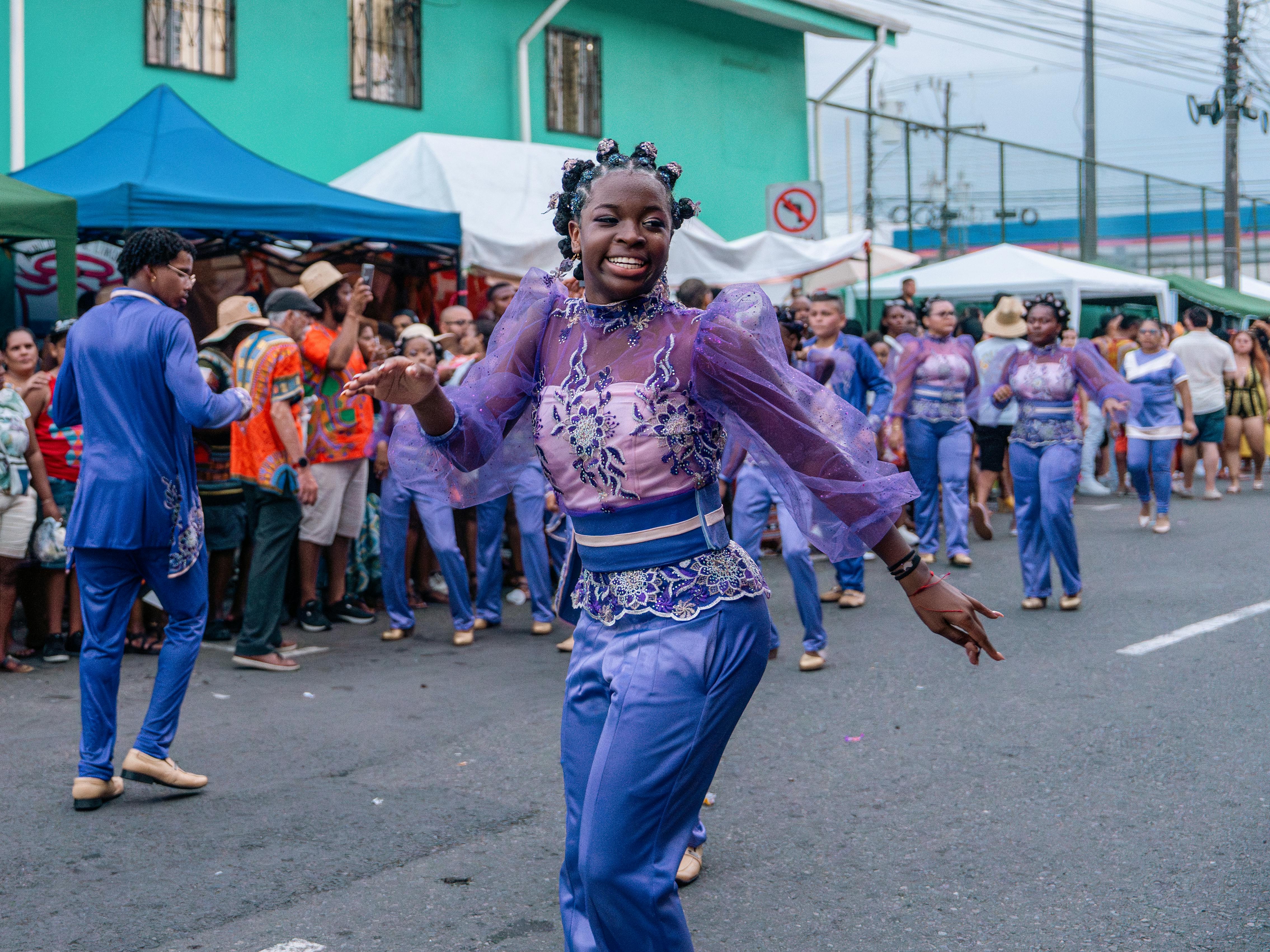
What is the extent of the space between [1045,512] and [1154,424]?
4931 mm

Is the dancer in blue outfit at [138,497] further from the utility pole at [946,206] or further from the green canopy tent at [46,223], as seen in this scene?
the utility pole at [946,206]

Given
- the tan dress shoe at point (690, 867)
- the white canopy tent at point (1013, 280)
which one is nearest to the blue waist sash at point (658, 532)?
the tan dress shoe at point (690, 867)

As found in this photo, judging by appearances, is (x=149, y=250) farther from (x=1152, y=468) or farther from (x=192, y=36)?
(x=1152, y=468)

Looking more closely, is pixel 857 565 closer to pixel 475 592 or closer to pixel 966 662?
pixel 966 662

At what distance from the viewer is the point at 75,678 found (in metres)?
6.90

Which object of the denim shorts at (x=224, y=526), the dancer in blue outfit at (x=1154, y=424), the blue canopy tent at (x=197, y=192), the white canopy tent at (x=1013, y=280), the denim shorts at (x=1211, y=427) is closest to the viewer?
the denim shorts at (x=224, y=526)

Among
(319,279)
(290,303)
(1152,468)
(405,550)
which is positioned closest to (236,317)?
(290,303)

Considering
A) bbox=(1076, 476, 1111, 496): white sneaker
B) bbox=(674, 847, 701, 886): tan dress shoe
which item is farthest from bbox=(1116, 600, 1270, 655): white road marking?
bbox=(1076, 476, 1111, 496): white sneaker

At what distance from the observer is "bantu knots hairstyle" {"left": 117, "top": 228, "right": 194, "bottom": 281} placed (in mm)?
4930

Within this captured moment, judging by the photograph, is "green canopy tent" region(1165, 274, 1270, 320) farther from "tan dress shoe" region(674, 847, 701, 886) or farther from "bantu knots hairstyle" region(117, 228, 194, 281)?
"tan dress shoe" region(674, 847, 701, 886)

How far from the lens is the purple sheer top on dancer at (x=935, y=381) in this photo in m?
10.0

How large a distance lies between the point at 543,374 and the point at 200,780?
109 inches

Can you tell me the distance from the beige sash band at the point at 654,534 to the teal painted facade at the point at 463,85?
10165mm

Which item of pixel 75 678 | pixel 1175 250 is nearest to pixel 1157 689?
pixel 75 678
